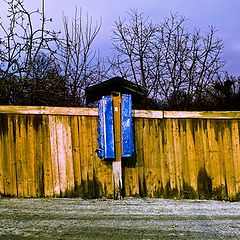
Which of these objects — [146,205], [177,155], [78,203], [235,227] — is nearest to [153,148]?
[177,155]

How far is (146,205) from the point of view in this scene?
551cm

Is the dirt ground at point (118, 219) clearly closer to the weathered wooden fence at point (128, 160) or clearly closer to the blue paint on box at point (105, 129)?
the weathered wooden fence at point (128, 160)

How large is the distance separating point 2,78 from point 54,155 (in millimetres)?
2201

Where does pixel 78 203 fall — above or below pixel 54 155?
below

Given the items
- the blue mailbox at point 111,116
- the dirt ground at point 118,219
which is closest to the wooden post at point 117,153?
the blue mailbox at point 111,116

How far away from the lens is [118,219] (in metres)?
4.59

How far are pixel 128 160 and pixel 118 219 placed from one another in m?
1.64

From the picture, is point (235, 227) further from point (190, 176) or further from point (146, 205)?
point (190, 176)

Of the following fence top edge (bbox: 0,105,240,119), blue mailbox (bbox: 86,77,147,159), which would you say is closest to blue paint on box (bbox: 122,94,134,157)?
blue mailbox (bbox: 86,77,147,159)

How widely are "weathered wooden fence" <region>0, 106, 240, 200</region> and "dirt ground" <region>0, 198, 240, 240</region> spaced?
28 centimetres

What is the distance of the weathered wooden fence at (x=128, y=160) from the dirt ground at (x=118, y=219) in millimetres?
275

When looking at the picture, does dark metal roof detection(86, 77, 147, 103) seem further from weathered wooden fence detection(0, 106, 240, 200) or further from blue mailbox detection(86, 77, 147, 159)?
weathered wooden fence detection(0, 106, 240, 200)

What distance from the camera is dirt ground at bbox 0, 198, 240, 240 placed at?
12.9ft

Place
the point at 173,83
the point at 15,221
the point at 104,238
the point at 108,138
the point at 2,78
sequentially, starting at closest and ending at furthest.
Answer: the point at 104,238
the point at 15,221
the point at 108,138
the point at 2,78
the point at 173,83
